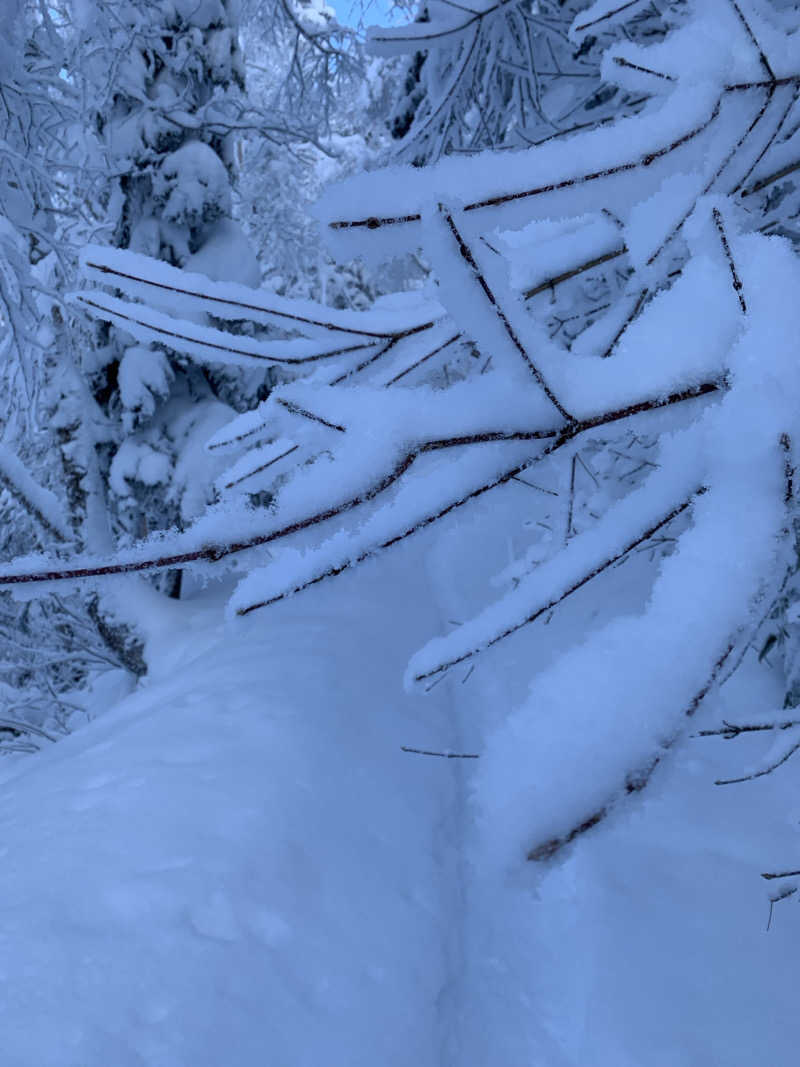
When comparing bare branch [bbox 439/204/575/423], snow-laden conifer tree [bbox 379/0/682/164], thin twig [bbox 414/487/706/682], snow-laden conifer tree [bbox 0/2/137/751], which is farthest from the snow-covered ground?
snow-laden conifer tree [bbox 379/0/682/164]

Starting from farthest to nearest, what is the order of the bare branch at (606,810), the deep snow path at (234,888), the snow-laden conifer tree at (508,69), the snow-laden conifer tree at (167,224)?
the snow-laden conifer tree at (167,224)
the snow-laden conifer tree at (508,69)
the deep snow path at (234,888)
the bare branch at (606,810)

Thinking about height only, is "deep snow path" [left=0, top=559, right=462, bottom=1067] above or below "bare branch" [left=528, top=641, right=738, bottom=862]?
below

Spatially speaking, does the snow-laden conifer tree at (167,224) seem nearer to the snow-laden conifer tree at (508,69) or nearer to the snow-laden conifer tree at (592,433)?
the snow-laden conifer tree at (508,69)

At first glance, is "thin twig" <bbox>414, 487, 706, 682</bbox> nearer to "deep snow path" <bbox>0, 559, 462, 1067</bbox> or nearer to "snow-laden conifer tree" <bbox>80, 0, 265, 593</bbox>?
"deep snow path" <bbox>0, 559, 462, 1067</bbox>

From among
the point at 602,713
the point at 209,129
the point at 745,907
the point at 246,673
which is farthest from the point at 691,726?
the point at 209,129

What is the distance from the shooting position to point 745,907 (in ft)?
5.44

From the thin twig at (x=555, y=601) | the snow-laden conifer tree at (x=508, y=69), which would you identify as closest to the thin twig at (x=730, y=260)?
the thin twig at (x=555, y=601)

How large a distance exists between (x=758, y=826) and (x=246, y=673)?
1677 millimetres

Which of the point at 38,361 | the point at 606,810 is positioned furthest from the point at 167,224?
the point at 606,810

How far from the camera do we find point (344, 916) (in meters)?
1.57

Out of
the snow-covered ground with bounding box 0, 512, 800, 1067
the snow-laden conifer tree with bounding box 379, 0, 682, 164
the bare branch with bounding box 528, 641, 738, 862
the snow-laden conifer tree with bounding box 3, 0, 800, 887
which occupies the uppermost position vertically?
the snow-laden conifer tree with bounding box 379, 0, 682, 164

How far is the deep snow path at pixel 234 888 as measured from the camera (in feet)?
3.96

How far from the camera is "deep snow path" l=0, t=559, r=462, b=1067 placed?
121 centimetres

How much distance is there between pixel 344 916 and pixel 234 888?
0.83 ft
